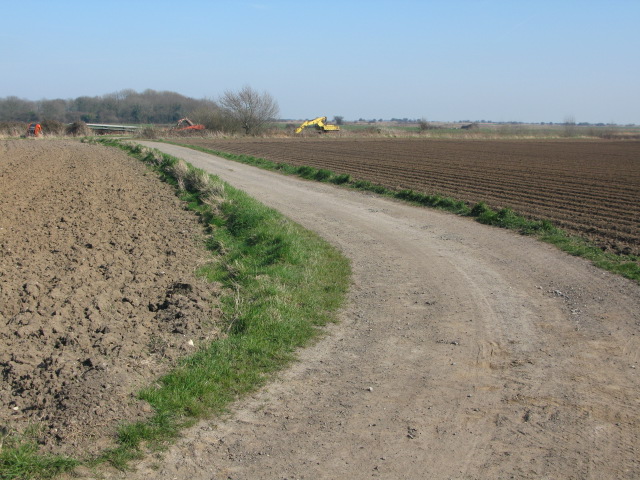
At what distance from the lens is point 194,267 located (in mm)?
9766

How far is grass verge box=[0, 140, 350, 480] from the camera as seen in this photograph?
4.37 meters

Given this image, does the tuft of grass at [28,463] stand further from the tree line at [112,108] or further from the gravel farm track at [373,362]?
the tree line at [112,108]

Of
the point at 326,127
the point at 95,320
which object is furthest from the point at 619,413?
the point at 326,127

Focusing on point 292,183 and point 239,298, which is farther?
point 292,183

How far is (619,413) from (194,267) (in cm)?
679

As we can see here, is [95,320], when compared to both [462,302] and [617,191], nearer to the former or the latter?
[462,302]

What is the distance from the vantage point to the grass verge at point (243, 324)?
4371 mm

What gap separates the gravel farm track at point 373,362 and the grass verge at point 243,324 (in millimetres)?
170

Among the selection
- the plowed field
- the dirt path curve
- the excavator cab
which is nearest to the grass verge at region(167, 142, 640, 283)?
the plowed field

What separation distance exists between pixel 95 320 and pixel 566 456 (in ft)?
16.8

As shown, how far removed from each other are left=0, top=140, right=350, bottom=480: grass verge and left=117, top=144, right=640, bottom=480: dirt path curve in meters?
0.24

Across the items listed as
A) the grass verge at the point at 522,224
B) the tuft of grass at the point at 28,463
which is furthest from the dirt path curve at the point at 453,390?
the grass verge at the point at 522,224

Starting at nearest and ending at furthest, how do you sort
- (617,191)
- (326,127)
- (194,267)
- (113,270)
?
1. (113,270)
2. (194,267)
3. (617,191)
4. (326,127)

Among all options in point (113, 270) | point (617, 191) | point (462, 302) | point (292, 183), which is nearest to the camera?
point (462, 302)
